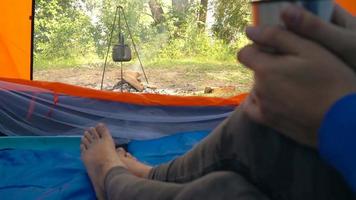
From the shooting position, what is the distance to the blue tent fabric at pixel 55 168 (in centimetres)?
99

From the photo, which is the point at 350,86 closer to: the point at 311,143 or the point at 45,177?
the point at 311,143

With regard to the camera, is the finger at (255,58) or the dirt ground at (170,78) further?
the dirt ground at (170,78)

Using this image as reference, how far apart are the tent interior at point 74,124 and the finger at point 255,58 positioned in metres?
0.65

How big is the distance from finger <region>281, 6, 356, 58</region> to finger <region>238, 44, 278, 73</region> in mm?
35

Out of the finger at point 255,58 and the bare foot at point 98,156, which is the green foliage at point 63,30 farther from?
the finger at point 255,58

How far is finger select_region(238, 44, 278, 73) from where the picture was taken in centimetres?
45

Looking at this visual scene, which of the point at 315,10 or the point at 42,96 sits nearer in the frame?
the point at 315,10

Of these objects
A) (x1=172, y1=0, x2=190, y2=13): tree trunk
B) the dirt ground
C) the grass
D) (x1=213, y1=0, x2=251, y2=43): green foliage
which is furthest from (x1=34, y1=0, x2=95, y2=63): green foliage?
(x1=213, y1=0, x2=251, y2=43): green foliage

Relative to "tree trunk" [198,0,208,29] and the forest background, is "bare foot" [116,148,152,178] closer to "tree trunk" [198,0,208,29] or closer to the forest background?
the forest background

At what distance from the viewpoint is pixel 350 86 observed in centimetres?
45

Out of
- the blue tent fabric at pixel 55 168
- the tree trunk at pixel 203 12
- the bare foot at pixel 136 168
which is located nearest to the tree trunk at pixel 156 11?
the tree trunk at pixel 203 12

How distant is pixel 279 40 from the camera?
44 cm

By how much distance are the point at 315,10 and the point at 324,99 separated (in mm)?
84

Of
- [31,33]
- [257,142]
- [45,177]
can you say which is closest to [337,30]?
[257,142]
